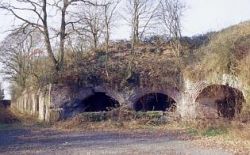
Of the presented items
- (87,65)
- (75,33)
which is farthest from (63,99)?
(75,33)

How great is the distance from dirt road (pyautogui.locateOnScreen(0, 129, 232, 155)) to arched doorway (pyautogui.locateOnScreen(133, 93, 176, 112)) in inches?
275

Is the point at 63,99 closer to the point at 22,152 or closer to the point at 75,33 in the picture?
the point at 75,33

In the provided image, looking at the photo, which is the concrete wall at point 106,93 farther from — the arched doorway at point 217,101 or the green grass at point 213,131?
the green grass at point 213,131

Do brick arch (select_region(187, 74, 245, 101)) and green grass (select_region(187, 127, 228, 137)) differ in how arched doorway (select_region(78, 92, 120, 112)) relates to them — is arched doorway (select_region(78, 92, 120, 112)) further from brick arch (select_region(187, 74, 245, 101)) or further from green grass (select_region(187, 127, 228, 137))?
green grass (select_region(187, 127, 228, 137))

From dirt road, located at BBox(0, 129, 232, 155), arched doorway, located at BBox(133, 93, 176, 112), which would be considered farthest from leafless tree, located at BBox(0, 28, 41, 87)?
dirt road, located at BBox(0, 129, 232, 155)

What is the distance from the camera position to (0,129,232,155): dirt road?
566 inches

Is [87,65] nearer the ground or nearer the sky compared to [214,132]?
nearer the sky

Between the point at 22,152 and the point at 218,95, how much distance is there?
1357cm

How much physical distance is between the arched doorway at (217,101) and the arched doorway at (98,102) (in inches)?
210

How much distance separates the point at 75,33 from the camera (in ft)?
94.8

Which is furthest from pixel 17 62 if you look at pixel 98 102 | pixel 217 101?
pixel 217 101

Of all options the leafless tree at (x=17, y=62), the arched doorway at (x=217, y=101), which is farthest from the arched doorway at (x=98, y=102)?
the leafless tree at (x=17, y=62)

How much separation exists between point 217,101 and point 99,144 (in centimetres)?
1117

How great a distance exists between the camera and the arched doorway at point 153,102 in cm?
2767
